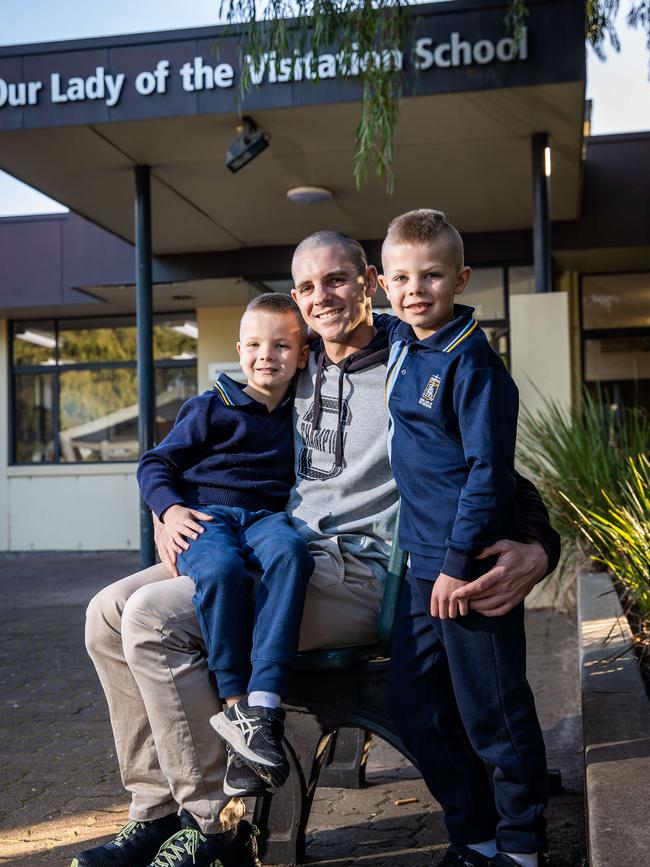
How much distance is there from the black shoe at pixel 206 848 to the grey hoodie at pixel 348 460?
0.78m

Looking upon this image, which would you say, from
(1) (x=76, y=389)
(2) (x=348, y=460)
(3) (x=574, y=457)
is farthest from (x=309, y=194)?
(2) (x=348, y=460)

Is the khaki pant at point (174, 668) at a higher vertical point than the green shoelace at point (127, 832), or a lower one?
higher

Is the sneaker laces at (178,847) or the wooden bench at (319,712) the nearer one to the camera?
the sneaker laces at (178,847)

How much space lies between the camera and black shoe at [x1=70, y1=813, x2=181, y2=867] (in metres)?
2.50

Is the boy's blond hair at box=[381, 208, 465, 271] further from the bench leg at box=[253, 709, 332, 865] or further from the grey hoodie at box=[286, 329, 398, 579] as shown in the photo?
the bench leg at box=[253, 709, 332, 865]

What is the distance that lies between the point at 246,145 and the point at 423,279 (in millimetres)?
5154

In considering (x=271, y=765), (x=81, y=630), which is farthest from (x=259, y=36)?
(x=271, y=765)

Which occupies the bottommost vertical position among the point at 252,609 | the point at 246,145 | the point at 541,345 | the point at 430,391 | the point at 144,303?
the point at 252,609

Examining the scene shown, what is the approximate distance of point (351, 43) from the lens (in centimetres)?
654

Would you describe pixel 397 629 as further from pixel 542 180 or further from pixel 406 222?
pixel 542 180

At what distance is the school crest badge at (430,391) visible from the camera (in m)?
2.40

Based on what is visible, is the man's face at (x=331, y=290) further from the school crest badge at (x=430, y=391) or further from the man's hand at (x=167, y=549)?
the man's hand at (x=167, y=549)

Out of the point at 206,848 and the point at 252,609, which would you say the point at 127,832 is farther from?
the point at 252,609

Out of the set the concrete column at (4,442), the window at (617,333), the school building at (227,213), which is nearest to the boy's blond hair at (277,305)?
the school building at (227,213)
